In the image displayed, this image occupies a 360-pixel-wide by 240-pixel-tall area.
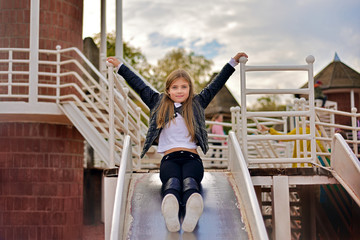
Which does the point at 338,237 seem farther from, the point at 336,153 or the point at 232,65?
the point at 232,65

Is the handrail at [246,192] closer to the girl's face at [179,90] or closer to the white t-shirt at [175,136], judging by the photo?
the white t-shirt at [175,136]

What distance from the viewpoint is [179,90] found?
4.87 metres

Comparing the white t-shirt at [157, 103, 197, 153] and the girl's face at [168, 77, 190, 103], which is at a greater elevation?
the girl's face at [168, 77, 190, 103]

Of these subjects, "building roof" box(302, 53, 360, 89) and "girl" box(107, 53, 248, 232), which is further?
"building roof" box(302, 53, 360, 89)

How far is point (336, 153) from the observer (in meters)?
5.26

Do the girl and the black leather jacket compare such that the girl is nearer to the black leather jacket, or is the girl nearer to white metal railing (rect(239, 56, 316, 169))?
the black leather jacket

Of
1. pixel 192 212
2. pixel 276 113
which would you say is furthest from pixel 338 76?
pixel 192 212

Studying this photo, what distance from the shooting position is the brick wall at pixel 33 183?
9.84m

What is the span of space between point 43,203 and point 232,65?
20.4 ft

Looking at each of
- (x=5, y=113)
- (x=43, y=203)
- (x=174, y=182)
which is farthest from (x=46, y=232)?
(x=174, y=182)

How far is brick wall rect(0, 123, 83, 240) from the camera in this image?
387 inches

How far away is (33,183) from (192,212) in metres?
6.66

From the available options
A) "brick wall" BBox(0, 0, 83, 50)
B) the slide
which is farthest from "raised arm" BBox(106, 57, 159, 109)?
"brick wall" BBox(0, 0, 83, 50)

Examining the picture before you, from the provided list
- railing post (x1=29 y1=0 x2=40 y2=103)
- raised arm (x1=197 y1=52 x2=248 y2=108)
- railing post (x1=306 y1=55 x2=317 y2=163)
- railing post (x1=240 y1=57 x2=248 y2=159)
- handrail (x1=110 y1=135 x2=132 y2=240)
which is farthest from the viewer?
railing post (x1=29 y1=0 x2=40 y2=103)
